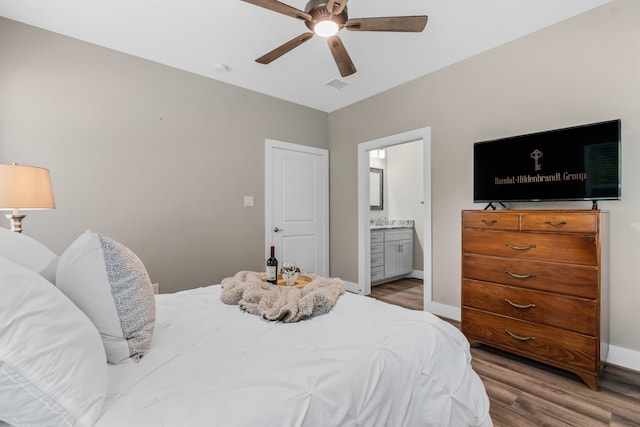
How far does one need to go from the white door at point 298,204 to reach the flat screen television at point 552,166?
7.32 ft

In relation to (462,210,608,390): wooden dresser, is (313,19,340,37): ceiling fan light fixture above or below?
above

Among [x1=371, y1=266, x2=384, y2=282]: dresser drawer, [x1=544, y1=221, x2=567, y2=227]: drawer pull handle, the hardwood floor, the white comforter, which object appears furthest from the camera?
[x1=371, y1=266, x2=384, y2=282]: dresser drawer

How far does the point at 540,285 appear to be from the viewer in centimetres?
216

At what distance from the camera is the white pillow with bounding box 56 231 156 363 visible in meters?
0.99

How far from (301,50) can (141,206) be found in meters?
2.22

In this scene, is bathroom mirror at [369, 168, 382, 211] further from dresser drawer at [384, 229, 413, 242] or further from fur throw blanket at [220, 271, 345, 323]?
fur throw blanket at [220, 271, 345, 323]

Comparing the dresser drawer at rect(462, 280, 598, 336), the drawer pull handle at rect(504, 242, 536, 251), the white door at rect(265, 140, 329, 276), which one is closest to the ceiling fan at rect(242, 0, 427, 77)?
the drawer pull handle at rect(504, 242, 536, 251)

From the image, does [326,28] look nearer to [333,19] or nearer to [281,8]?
[333,19]

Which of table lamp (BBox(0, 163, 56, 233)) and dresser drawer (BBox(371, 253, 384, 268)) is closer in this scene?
table lamp (BBox(0, 163, 56, 233))

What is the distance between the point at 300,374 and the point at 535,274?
6.65 feet

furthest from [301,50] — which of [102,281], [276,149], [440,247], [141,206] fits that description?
[102,281]

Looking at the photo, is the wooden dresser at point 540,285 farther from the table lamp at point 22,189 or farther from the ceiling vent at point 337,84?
the table lamp at point 22,189

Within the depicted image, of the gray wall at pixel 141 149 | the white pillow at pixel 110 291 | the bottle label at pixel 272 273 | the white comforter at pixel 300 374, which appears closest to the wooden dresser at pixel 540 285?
the white comforter at pixel 300 374

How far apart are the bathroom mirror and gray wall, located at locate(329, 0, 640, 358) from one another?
1.49 m
